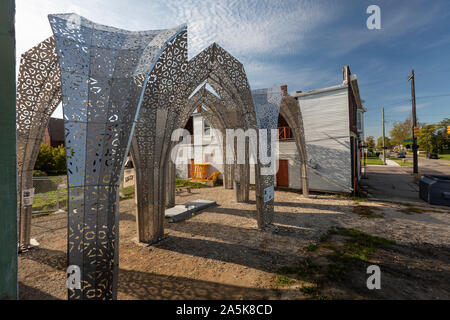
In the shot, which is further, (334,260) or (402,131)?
(402,131)

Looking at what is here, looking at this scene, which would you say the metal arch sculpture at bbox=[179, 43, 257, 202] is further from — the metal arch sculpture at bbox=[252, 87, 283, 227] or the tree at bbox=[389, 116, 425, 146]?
the tree at bbox=[389, 116, 425, 146]

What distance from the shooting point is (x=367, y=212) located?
9008 mm

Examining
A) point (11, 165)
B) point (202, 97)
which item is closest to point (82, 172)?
point (11, 165)

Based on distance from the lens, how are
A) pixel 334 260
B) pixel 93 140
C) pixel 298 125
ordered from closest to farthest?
pixel 93 140
pixel 334 260
pixel 298 125

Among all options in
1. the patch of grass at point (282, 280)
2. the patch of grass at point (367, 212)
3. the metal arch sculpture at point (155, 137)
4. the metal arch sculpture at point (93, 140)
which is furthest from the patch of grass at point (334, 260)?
the metal arch sculpture at point (155, 137)

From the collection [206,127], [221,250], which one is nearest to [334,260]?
[221,250]

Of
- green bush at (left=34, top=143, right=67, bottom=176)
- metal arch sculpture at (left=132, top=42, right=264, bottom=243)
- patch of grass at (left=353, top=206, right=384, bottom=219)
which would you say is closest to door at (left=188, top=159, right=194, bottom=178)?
metal arch sculpture at (left=132, top=42, right=264, bottom=243)

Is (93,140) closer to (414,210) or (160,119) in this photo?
(160,119)

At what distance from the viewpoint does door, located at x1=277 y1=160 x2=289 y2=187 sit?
50.8ft

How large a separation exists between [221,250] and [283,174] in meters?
11.1

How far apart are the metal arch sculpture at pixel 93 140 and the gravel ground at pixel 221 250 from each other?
1504 millimetres

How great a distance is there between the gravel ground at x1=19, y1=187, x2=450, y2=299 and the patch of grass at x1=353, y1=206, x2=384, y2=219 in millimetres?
322

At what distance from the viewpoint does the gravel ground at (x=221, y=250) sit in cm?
416
